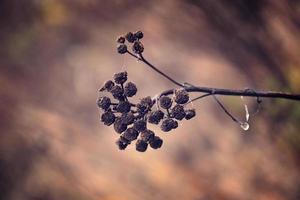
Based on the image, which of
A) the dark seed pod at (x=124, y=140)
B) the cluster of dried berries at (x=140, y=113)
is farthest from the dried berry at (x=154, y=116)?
the dark seed pod at (x=124, y=140)

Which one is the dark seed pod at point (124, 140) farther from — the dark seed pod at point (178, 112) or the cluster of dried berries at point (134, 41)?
the cluster of dried berries at point (134, 41)

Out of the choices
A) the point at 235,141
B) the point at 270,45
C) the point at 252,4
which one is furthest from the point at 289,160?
the point at 252,4

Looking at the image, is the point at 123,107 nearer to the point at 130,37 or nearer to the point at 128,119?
the point at 128,119

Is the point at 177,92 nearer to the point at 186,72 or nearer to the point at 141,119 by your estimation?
the point at 141,119

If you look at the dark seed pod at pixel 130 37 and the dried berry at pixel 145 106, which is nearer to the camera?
the dried berry at pixel 145 106

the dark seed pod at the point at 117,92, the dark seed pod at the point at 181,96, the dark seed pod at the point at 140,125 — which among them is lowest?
the dark seed pod at the point at 140,125

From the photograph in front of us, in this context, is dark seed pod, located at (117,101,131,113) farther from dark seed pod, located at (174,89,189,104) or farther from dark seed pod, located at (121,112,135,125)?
dark seed pod, located at (174,89,189,104)

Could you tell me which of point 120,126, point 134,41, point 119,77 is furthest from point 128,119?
point 134,41
